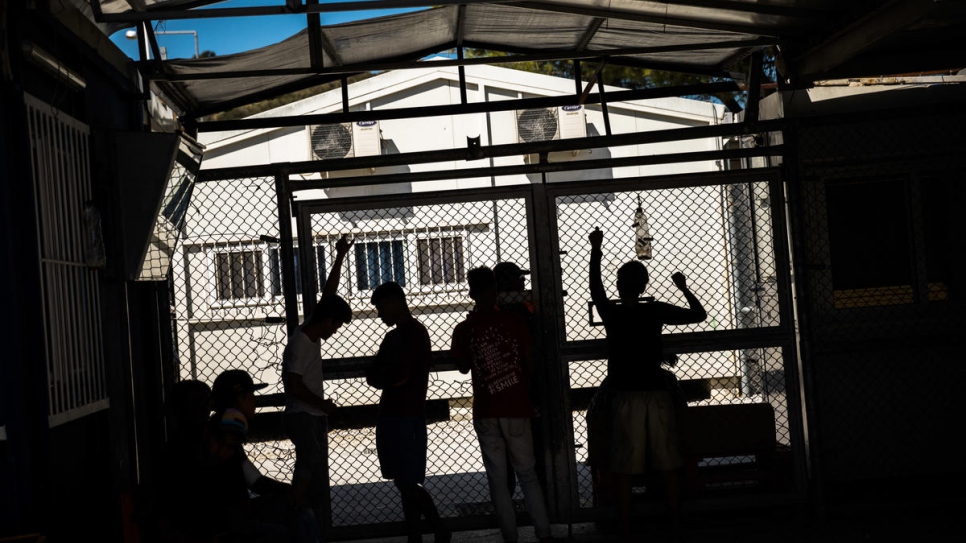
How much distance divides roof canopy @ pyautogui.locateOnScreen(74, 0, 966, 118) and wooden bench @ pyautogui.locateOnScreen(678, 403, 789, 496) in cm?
243

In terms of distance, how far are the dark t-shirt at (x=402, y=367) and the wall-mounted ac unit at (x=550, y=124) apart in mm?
8385

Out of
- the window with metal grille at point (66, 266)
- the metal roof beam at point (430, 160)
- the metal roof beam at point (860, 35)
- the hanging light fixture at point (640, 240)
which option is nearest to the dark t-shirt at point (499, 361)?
the metal roof beam at point (430, 160)

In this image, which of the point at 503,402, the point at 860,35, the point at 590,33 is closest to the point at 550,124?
the point at 590,33

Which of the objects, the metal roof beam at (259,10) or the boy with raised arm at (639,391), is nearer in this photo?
the metal roof beam at (259,10)

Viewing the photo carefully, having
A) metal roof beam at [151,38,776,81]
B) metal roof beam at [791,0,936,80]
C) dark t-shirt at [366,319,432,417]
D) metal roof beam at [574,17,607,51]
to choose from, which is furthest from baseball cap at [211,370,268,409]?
metal roof beam at [791,0,936,80]

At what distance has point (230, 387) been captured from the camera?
4.74 meters

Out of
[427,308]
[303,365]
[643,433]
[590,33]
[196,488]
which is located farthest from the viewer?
[427,308]

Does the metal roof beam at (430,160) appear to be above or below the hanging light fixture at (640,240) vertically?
above

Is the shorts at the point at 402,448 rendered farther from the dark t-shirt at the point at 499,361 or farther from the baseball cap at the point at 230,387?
the baseball cap at the point at 230,387

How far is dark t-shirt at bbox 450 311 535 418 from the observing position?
19.9 ft

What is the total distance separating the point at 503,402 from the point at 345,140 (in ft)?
27.5

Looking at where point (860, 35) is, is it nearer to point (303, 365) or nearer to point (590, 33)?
point (590, 33)

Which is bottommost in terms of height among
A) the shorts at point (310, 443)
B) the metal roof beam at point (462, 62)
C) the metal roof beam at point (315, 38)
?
the shorts at point (310, 443)

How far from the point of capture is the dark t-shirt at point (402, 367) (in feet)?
19.7
